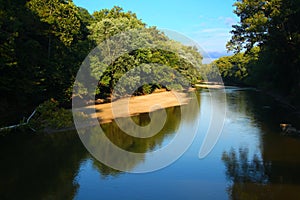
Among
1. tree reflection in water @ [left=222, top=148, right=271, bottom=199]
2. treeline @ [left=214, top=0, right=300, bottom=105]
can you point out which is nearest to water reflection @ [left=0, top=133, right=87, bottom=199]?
tree reflection in water @ [left=222, top=148, right=271, bottom=199]

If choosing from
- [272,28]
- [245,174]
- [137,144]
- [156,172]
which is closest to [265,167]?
[245,174]

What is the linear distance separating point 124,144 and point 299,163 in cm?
1041

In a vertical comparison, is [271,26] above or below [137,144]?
above

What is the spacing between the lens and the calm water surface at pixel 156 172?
496 inches

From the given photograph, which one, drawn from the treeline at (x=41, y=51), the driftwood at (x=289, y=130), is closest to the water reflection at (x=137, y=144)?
the treeline at (x=41, y=51)

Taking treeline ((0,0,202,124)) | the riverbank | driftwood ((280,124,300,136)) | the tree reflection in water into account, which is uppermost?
treeline ((0,0,202,124))

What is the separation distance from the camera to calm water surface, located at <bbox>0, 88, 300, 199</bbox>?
12605mm

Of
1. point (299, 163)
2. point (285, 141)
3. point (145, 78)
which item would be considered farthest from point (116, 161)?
point (145, 78)

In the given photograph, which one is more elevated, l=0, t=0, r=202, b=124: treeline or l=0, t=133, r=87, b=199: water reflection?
l=0, t=0, r=202, b=124: treeline

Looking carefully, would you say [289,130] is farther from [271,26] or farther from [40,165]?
[40,165]

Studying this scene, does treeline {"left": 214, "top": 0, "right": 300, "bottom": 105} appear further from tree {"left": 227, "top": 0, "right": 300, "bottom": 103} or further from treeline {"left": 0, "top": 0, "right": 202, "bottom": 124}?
treeline {"left": 0, "top": 0, "right": 202, "bottom": 124}

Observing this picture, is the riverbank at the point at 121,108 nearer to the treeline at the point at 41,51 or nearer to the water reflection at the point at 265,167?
the treeline at the point at 41,51

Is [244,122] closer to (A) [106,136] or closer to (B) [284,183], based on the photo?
(A) [106,136]

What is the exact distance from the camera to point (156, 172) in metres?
15.1
